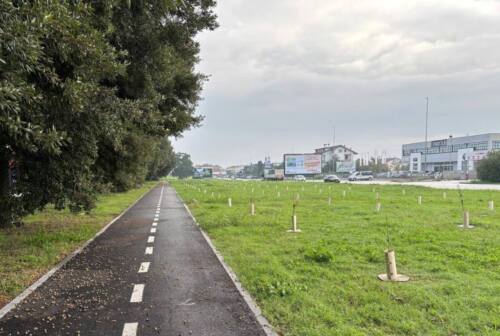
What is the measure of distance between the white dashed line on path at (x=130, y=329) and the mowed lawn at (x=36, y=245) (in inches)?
91.3

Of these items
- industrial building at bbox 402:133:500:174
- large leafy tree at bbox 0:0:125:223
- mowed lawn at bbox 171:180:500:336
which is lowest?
mowed lawn at bbox 171:180:500:336

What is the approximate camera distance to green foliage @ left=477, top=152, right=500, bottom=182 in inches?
2222

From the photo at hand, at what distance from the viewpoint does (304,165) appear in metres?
106

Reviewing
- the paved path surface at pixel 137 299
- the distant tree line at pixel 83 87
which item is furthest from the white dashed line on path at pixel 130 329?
the distant tree line at pixel 83 87

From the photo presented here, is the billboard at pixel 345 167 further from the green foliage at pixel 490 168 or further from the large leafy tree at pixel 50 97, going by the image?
the large leafy tree at pixel 50 97

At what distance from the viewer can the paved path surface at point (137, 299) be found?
488 centimetres

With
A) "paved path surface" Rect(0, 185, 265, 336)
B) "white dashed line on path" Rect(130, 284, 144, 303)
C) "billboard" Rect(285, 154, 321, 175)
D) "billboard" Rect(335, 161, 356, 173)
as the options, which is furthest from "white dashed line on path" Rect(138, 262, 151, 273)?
"billboard" Rect(335, 161, 356, 173)

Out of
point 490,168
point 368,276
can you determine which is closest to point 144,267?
point 368,276

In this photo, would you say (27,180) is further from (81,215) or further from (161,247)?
(81,215)

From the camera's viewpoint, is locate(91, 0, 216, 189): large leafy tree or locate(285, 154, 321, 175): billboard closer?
locate(91, 0, 216, 189): large leafy tree

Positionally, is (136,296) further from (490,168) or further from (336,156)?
(336,156)

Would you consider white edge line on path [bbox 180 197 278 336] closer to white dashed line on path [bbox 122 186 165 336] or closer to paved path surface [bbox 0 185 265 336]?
paved path surface [bbox 0 185 265 336]

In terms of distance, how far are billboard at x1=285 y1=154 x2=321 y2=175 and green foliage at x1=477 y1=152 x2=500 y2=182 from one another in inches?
1935

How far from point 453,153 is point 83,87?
11528 centimetres
